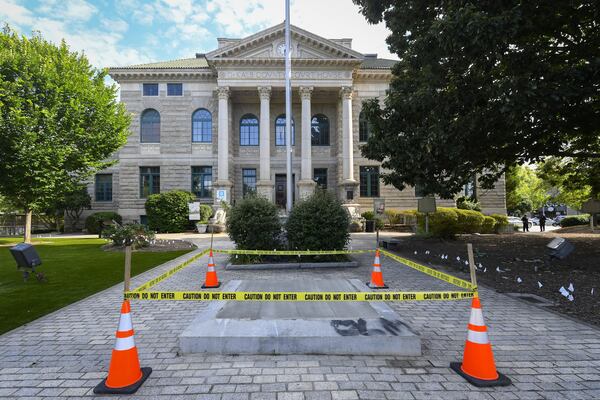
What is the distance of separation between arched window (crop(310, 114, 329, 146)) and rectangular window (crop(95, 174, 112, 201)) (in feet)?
68.5

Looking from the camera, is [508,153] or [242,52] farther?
[242,52]

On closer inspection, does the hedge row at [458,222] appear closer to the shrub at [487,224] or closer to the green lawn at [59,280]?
the shrub at [487,224]

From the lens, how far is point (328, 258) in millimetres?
10305

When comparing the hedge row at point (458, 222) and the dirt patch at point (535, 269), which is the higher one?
the hedge row at point (458, 222)

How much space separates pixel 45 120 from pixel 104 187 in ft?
48.8

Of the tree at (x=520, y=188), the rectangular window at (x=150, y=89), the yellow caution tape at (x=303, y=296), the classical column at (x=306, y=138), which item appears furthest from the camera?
the tree at (x=520, y=188)

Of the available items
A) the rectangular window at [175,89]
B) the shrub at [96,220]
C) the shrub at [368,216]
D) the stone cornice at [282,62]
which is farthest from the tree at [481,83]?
the shrub at [96,220]

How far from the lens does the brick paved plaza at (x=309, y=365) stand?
313 centimetres

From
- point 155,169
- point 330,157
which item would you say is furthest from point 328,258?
point 155,169

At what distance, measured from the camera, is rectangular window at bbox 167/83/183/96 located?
98.2ft

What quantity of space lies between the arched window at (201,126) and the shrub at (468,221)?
2331cm

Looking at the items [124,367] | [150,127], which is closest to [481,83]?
[124,367]

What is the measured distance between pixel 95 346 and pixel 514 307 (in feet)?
23.7

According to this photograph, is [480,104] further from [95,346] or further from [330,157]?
[330,157]
